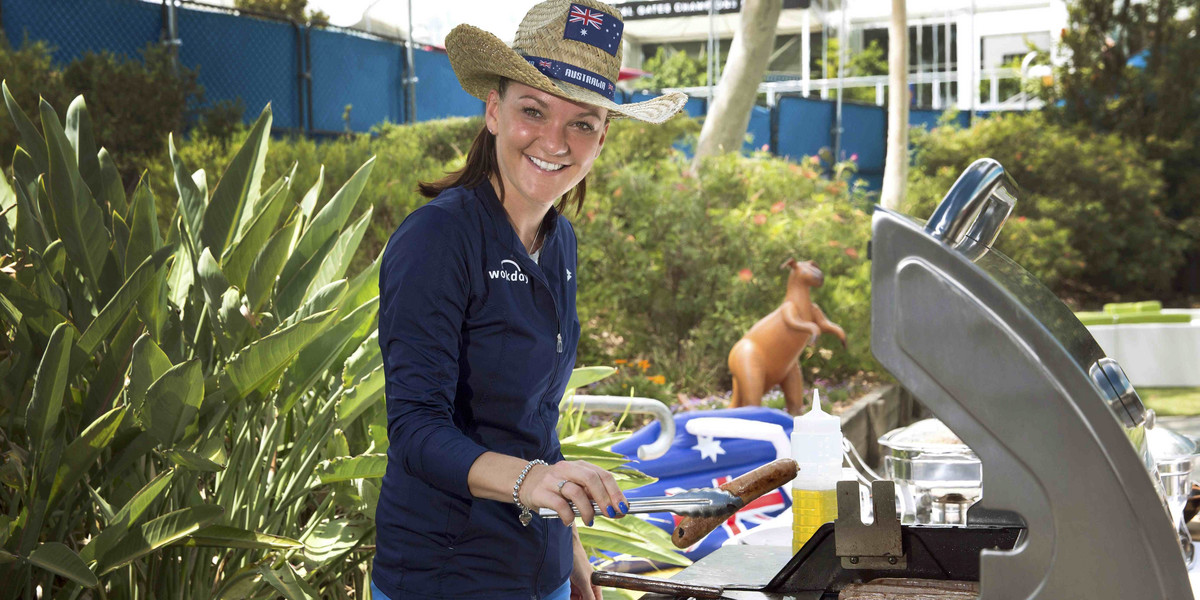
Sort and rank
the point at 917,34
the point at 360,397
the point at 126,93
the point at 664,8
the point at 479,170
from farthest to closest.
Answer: the point at 664,8, the point at 917,34, the point at 126,93, the point at 360,397, the point at 479,170

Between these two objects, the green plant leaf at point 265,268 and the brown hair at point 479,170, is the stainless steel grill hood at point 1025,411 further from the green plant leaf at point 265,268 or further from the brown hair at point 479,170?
the green plant leaf at point 265,268

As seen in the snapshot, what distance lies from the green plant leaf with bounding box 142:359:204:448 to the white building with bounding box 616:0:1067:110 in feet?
70.8

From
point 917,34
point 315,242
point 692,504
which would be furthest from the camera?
point 917,34

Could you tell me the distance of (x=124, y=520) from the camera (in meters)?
2.06

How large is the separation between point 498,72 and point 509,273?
0.34 metres

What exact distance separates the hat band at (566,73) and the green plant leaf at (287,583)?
1.27 metres

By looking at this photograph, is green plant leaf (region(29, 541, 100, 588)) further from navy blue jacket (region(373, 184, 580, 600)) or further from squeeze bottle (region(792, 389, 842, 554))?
squeeze bottle (region(792, 389, 842, 554))

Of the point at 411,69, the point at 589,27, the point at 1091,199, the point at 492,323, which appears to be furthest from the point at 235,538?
the point at 1091,199

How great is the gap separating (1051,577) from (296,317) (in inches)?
81.3

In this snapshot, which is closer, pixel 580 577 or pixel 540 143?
pixel 540 143

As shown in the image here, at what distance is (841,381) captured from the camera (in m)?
8.57

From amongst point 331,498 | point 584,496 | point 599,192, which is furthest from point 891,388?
point 584,496

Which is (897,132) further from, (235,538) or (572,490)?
(572,490)

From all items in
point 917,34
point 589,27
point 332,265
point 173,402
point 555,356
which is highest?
point 917,34
